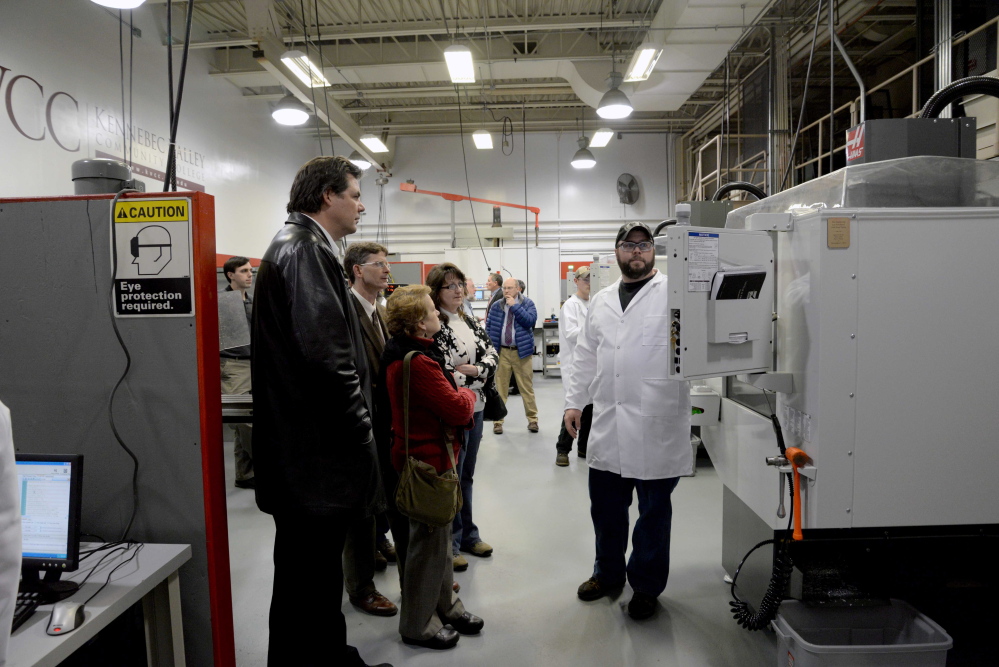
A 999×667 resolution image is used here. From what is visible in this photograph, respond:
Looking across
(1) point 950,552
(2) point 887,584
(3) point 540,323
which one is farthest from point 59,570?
(3) point 540,323

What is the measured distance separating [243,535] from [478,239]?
6338 millimetres

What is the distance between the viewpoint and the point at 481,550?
2729 millimetres

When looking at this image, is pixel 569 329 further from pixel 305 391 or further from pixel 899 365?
pixel 305 391

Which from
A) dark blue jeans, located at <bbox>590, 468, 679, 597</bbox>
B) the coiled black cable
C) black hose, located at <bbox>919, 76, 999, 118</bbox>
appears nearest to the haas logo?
black hose, located at <bbox>919, 76, 999, 118</bbox>

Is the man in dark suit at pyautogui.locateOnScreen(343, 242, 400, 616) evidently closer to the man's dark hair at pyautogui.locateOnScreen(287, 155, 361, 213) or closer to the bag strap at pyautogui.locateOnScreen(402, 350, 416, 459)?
the bag strap at pyautogui.locateOnScreen(402, 350, 416, 459)

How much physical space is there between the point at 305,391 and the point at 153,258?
541mm

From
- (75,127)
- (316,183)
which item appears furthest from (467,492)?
(75,127)

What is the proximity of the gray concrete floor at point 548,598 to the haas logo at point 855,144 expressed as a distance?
68.2 inches

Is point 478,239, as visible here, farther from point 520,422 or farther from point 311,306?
point 311,306

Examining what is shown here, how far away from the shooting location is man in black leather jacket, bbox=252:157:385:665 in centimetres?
145

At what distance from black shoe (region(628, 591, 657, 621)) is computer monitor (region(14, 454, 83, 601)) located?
1.84m

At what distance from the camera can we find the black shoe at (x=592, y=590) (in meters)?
2.30

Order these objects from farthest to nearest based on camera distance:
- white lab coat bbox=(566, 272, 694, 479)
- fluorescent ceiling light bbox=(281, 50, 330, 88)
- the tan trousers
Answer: the tan trousers
fluorescent ceiling light bbox=(281, 50, 330, 88)
white lab coat bbox=(566, 272, 694, 479)

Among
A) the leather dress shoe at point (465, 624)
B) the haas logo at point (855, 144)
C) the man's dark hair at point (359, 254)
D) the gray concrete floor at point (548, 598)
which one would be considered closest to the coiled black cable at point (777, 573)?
the gray concrete floor at point (548, 598)
